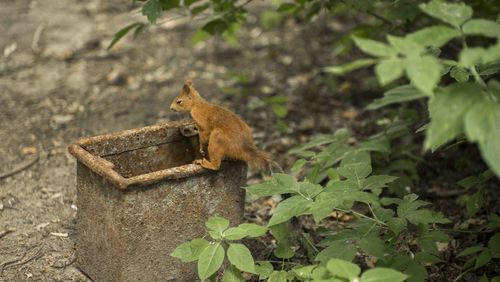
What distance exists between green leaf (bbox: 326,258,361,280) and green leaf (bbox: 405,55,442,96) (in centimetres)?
79

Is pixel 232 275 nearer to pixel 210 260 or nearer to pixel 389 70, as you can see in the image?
pixel 210 260

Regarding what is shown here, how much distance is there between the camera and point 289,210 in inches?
122

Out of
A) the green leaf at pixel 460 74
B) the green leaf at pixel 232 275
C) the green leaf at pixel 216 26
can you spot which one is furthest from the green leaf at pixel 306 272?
the green leaf at pixel 216 26

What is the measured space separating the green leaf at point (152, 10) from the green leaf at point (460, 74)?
4.73 ft

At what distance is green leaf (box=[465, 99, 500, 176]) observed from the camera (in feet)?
7.14

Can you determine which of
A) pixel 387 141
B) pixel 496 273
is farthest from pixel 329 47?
pixel 496 273

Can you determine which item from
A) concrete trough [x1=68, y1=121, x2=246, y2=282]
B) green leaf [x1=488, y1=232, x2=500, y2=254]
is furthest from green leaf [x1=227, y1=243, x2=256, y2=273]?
green leaf [x1=488, y1=232, x2=500, y2=254]

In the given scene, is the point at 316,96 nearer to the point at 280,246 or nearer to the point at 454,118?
the point at 280,246

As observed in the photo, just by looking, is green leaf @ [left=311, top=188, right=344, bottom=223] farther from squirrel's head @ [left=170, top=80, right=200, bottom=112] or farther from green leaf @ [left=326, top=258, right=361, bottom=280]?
squirrel's head @ [left=170, top=80, right=200, bottom=112]

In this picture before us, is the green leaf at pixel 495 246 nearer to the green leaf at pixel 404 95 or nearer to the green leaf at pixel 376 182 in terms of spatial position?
the green leaf at pixel 376 182

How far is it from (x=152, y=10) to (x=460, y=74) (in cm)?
150

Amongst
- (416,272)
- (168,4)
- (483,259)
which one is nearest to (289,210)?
(416,272)

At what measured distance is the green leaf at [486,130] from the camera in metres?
2.18

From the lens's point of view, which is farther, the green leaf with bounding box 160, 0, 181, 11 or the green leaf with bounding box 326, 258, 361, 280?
the green leaf with bounding box 160, 0, 181, 11
